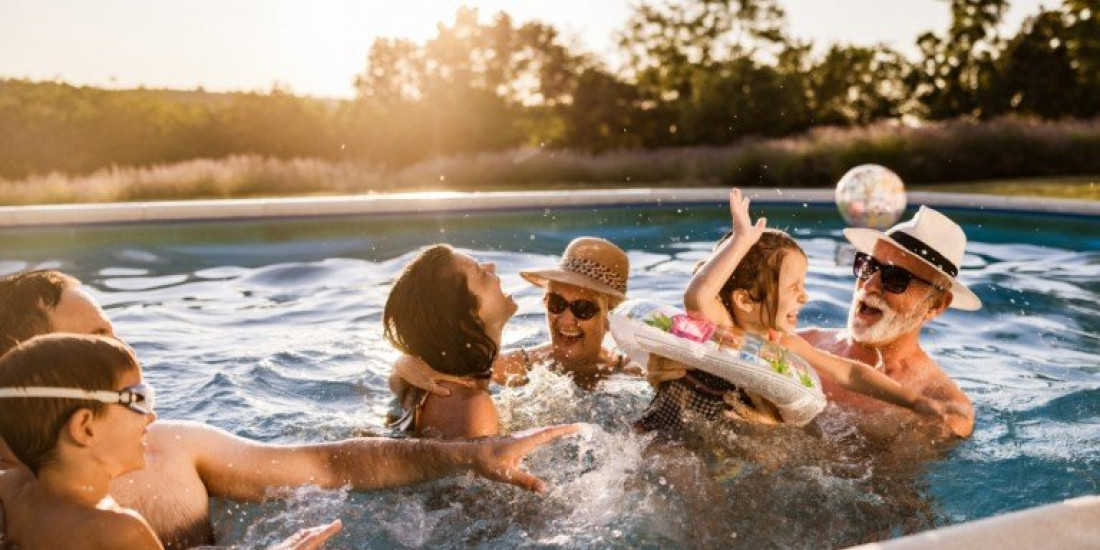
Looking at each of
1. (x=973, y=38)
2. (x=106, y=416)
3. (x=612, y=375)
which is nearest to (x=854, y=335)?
(x=612, y=375)

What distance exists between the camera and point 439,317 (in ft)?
12.0

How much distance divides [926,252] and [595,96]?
25377 mm

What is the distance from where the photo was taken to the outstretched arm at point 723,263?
3.62m

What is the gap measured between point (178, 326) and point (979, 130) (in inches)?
676

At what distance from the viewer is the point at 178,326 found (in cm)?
730

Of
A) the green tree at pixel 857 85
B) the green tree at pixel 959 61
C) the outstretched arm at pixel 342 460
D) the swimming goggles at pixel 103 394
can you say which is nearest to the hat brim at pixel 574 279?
the outstretched arm at pixel 342 460

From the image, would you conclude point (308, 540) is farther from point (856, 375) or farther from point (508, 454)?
point (856, 375)

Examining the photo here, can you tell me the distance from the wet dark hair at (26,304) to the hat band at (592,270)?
7.77ft

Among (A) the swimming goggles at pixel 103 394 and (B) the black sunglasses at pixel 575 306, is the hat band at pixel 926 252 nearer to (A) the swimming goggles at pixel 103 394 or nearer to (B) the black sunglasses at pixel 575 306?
(B) the black sunglasses at pixel 575 306

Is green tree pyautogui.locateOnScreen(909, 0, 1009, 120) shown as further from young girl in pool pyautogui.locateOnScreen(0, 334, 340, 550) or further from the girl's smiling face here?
young girl in pool pyautogui.locateOnScreen(0, 334, 340, 550)

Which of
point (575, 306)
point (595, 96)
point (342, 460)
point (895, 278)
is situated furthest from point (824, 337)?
point (595, 96)

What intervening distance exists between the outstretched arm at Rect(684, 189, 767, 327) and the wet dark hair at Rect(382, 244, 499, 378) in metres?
0.78

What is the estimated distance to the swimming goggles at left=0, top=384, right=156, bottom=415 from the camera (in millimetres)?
2262

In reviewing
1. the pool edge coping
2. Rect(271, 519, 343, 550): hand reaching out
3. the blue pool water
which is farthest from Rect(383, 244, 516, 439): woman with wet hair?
the pool edge coping
